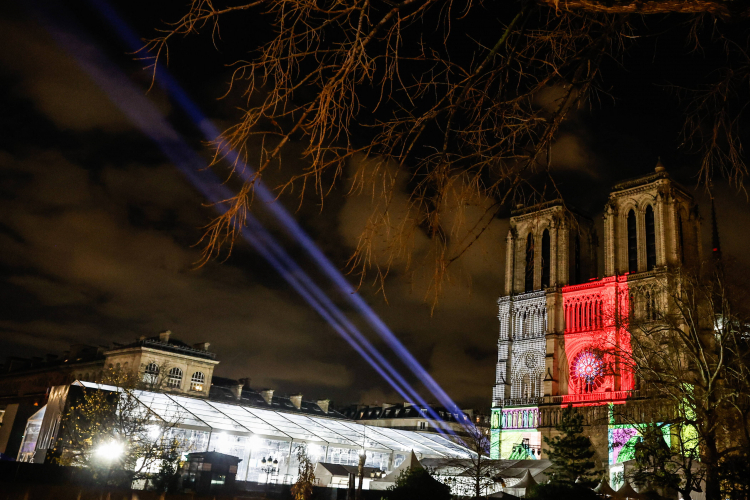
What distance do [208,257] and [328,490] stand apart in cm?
2390

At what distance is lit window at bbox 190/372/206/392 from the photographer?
54803 mm

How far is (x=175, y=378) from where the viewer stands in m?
53.9

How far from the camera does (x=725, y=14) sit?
2.67 meters

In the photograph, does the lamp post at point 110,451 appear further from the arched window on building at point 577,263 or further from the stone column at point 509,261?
the arched window on building at point 577,263

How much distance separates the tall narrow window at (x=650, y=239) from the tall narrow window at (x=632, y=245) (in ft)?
2.57

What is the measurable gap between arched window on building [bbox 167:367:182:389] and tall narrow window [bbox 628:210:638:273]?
124 ft

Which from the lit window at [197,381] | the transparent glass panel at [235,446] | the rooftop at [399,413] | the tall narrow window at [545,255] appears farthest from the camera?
the rooftop at [399,413]

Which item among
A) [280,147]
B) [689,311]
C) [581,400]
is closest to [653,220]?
[581,400]

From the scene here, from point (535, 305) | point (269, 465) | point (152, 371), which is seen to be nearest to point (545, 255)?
point (535, 305)

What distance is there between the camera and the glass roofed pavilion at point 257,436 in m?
27.5

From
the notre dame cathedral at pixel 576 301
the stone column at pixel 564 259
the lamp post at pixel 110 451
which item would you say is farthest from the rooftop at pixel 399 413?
the lamp post at pixel 110 451

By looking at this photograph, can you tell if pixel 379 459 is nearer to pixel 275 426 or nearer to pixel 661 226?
pixel 275 426

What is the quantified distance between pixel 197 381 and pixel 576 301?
33223 mm

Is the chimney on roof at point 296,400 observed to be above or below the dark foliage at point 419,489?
above
